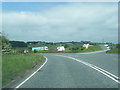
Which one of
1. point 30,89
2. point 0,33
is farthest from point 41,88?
point 0,33

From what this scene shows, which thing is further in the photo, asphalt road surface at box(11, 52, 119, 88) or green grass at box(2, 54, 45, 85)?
green grass at box(2, 54, 45, 85)

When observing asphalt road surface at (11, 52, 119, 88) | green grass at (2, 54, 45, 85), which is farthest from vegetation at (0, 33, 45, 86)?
asphalt road surface at (11, 52, 119, 88)

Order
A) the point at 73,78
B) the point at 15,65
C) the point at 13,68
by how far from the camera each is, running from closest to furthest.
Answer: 1. the point at 73,78
2. the point at 13,68
3. the point at 15,65

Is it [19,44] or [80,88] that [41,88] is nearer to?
[80,88]

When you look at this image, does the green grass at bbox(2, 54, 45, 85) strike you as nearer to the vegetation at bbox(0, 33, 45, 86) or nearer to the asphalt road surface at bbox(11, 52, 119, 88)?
the vegetation at bbox(0, 33, 45, 86)

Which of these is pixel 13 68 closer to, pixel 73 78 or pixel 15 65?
pixel 15 65

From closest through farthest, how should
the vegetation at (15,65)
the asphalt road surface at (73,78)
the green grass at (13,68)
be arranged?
the asphalt road surface at (73,78)
the green grass at (13,68)
the vegetation at (15,65)

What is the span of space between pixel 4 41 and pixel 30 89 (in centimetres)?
5173

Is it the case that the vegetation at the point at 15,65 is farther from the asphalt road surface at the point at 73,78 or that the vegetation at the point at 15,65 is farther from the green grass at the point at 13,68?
the asphalt road surface at the point at 73,78

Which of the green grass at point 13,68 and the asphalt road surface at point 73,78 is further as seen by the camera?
the green grass at point 13,68

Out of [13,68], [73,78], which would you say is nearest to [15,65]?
[13,68]

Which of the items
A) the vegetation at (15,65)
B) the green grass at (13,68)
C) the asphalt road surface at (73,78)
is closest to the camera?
the asphalt road surface at (73,78)

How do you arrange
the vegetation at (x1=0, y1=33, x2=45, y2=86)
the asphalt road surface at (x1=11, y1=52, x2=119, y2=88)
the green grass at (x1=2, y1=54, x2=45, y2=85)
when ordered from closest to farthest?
the asphalt road surface at (x1=11, y1=52, x2=119, y2=88) < the green grass at (x1=2, y1=54, x2=45, y2=85) < the vegetation at (x1=0, y1=33, x2=45, y2=86)

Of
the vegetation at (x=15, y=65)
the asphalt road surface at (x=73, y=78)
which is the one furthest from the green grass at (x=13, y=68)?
the asphalt road surface at (x=73, y=78)
